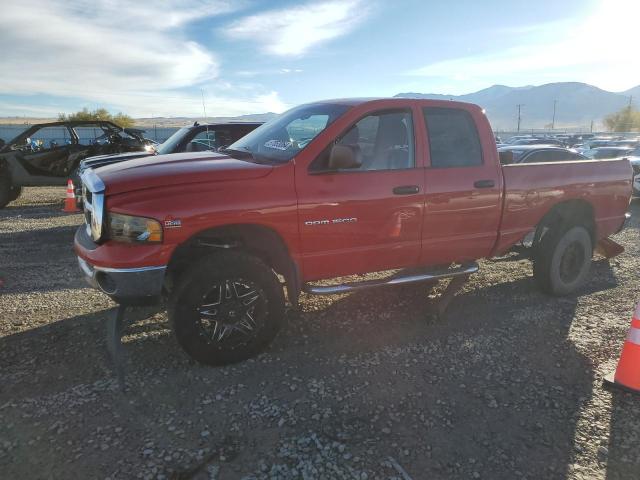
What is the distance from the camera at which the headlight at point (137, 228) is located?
3.11 meters

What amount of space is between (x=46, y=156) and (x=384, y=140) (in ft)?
31.7

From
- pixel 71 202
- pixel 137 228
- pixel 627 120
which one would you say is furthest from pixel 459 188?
pixel 627 120

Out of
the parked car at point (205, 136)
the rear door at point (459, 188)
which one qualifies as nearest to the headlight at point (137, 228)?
the rear door at point (459, 188)

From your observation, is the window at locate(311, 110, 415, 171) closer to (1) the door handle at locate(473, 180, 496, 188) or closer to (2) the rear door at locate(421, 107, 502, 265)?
(2) the rear door at locate(421, 107, 502, 265)

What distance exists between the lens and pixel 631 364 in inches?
132

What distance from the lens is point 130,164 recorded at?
3729 mm

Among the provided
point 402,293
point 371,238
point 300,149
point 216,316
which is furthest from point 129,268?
point 402,293

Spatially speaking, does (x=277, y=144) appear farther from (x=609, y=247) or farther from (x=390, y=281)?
(x=609, y=247)

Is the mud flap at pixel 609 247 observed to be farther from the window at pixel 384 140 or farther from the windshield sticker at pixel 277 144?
the windshield sticker at pixel 277 144

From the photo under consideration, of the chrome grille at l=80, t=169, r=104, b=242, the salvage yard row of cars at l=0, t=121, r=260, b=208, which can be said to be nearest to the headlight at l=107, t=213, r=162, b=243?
the chrome grille at l=80, t=169, r=104, b=242

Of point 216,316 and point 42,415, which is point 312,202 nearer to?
point 216,316

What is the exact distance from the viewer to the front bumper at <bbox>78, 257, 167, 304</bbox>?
10.3 ft

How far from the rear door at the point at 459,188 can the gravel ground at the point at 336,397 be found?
30.9 inches

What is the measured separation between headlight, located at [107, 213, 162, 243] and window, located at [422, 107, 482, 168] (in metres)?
2.46
